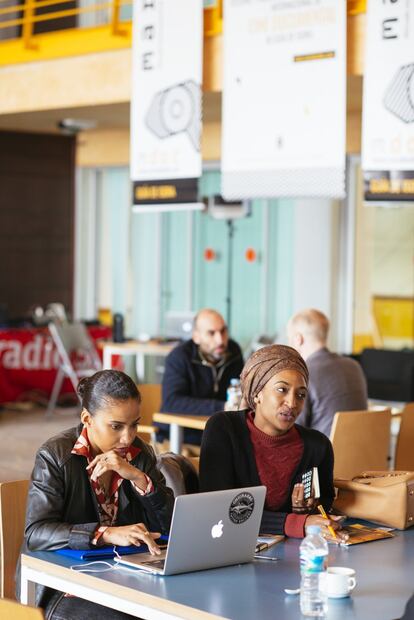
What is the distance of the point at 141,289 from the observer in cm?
1471

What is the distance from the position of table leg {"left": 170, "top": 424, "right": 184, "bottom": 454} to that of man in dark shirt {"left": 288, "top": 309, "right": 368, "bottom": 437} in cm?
90

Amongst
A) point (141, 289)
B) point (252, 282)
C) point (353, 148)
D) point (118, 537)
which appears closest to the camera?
point (118, 537)

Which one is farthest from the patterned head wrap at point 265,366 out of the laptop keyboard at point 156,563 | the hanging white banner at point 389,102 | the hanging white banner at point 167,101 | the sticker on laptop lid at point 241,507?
the hanging white banner at point 167,101

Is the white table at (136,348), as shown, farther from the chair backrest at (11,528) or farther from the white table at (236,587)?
the white table at (236,587)

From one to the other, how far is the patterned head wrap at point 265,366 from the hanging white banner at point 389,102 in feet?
10.9

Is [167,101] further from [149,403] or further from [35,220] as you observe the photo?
[35,220]

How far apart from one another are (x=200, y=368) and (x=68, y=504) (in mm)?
3201

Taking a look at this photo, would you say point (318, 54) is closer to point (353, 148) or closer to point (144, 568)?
point (353, 148)

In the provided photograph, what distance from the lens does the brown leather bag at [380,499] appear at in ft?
12.2

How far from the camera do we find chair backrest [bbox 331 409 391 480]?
17.6 ft

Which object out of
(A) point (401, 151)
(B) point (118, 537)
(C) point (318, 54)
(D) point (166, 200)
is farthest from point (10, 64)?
(B) point (118, 537)

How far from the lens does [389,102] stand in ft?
23.0

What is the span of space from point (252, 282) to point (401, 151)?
6528mm

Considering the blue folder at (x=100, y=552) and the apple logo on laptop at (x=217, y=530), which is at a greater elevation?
the apple logo on laptop at (x=217, y=530)
